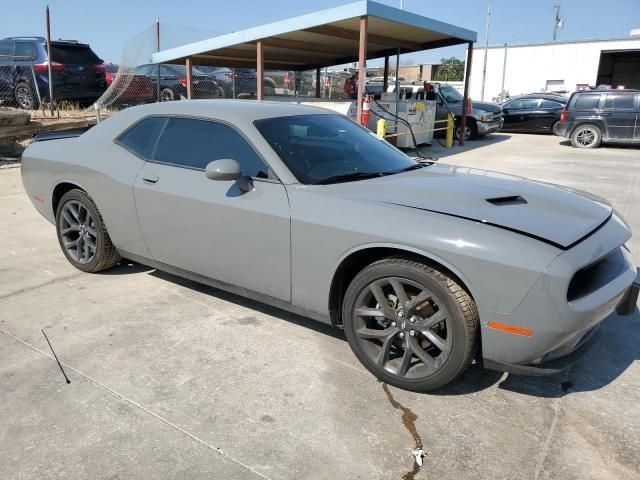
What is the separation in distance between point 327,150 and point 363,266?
3.25 ft

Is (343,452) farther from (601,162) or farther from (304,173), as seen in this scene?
(601,162)

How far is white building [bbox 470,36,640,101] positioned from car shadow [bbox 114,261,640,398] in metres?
33.1

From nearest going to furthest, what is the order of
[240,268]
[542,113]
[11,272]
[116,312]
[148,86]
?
[240,268], [116,312], [11,272], [148,86], [542,113]

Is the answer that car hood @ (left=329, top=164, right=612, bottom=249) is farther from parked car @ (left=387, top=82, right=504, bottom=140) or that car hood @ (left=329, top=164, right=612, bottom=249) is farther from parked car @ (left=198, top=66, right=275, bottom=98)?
parked car @ (left=198, top=66, right=275, bottom=98)

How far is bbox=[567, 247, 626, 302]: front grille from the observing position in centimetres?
262

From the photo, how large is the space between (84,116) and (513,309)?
492 inches

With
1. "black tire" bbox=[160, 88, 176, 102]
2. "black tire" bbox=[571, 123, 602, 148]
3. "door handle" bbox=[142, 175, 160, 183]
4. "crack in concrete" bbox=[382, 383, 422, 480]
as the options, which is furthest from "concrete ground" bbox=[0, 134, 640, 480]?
"black tire" bbox=[571, 123, 602, 148]

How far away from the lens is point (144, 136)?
13.4ft

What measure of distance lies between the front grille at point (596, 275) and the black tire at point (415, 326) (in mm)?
503

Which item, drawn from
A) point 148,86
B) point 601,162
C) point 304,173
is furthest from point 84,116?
point 601,162

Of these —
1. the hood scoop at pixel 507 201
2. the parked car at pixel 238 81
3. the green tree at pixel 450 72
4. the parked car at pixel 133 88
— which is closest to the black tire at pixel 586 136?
the parked car at pixel 238 81

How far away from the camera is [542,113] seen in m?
18.7

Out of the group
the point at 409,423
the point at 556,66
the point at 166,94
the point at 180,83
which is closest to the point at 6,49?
the point at 166,94

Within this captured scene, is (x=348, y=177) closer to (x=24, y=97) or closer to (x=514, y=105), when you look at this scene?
(x=24, y=97)
